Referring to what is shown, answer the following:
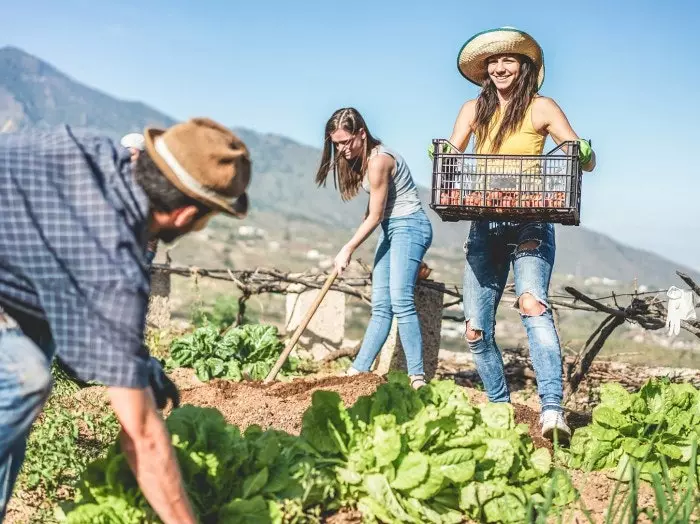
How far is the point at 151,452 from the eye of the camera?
83.6 inches

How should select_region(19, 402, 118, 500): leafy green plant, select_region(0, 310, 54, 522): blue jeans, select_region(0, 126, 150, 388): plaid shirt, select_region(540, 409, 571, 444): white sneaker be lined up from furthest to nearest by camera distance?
1. select_region(540, 409, 571, 444): white sneaker
2. select_region(19, 402, 118, 500): leafy green plant
3. select_region(0, 310, 54, 522): blue jeans
4. select_region(0, 126, 150, 388): plaid shirt

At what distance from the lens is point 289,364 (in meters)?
6.61

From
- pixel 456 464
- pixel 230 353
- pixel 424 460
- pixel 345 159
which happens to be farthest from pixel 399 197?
pixel 424 460

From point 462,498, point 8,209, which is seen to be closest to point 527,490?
point 462,498

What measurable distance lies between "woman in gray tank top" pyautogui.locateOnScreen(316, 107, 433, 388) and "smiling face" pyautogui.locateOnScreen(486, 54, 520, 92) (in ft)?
3.39

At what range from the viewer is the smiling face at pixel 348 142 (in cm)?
505

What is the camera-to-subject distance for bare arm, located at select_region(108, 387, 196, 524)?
206cm

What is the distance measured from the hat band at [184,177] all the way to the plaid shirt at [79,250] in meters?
0.11

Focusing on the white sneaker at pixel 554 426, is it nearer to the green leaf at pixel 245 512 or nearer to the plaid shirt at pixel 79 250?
the green leaf at pixel 245 512

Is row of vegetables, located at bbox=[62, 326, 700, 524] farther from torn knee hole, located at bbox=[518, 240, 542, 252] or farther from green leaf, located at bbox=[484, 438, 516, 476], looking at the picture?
torn knee hole, located at bbox=[518, 240, 542, 252]

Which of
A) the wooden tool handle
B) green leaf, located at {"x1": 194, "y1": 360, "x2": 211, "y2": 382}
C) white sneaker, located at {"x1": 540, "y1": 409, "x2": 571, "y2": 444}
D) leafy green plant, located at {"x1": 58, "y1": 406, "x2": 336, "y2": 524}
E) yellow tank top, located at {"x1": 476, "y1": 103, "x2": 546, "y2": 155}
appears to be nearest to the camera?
leafy green plant, located at {"x1": 58, "y1": 406, "x2": 336, "y2": 524}

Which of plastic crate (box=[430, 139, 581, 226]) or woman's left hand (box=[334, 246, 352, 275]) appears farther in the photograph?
woman's left hand (box=[334, 246, 352, 275])

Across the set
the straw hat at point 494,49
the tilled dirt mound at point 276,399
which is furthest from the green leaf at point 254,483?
the straw hat at point 494,49

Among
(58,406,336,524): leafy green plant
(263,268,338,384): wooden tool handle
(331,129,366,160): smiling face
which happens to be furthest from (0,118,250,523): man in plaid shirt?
(263,268,338,384): wooden tool handle
